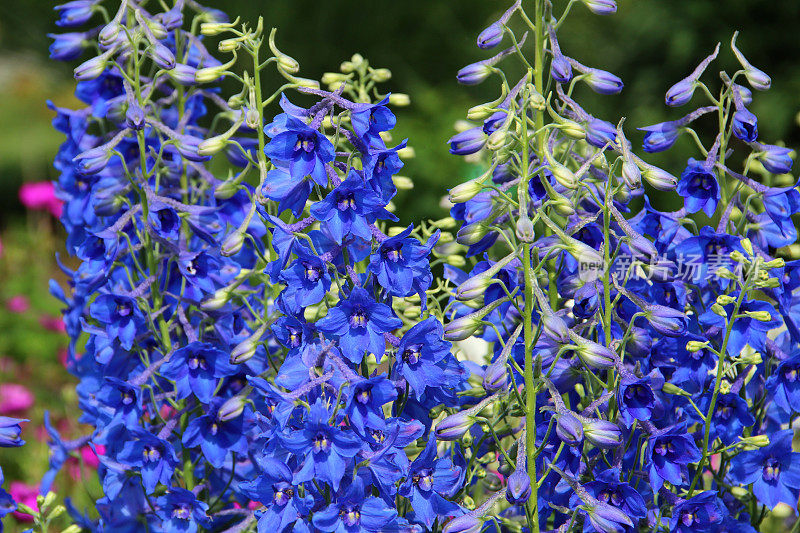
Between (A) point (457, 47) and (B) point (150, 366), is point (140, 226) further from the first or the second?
(A) point (457, 47)

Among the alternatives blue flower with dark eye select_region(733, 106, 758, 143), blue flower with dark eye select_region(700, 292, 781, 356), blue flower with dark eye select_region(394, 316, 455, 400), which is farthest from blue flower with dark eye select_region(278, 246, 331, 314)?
blue flower with dark eye select_region(733, 106, 758, 143)

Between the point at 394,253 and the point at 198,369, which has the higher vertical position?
the point at 394,253

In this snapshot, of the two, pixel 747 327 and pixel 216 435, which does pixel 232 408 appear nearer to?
pixel 216 435

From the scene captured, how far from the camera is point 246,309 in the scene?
7.61 feet

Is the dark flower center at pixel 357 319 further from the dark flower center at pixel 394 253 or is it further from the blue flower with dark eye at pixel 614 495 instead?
the blue flower with dark eye at pixel 614 495

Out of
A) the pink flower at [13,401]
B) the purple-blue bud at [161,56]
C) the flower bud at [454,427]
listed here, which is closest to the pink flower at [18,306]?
the pink flower at [13,401]

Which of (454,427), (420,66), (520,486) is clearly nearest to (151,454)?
(454,427)

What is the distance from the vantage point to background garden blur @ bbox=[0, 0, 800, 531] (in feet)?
16.7

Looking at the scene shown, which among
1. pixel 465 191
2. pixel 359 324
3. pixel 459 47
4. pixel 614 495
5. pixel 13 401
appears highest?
pixel 465 191

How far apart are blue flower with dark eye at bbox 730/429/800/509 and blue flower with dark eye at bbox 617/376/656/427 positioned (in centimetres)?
35

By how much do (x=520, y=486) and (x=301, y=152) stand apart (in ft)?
2.71

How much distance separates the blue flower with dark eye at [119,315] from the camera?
6.89ft

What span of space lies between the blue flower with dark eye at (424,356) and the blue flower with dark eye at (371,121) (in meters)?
0.42

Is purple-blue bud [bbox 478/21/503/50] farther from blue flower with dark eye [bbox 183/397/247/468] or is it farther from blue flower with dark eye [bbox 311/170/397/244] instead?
blue flower with dark eye [bbox 183/397/247/468]
